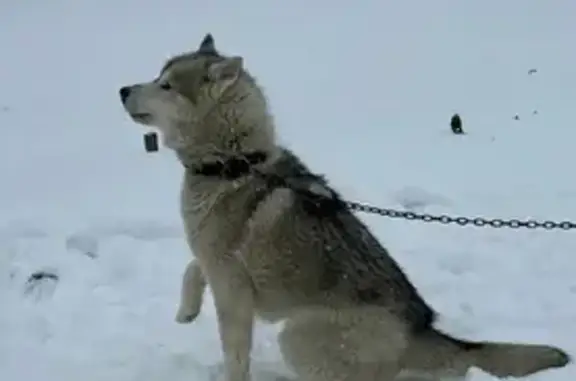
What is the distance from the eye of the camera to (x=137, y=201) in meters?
7.15

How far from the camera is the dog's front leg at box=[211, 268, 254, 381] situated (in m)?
4.55

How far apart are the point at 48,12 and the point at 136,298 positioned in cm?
955

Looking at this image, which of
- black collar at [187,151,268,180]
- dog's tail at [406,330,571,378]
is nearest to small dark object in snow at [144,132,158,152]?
black collar at [187,151,268,180]

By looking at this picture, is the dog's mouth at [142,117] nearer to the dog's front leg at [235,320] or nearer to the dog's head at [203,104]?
the dog's head at [203,104]

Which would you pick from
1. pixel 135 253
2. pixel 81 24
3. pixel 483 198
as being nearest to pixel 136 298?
pixel 135 253

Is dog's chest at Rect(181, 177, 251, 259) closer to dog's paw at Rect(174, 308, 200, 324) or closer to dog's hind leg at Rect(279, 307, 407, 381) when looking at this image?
dog's hind leg at Rect(279, 307, 407, 381)

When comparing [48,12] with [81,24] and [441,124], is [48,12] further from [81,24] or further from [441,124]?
[441,124]

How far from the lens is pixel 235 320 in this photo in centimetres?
460

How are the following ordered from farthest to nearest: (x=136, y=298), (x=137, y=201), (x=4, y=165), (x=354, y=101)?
(x=354, y=101) → (x=4, y=165) → (x=137, y=201) → (x=136, y=298)

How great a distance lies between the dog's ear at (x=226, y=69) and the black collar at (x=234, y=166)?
341 mm

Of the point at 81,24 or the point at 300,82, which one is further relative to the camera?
the point at 81,24

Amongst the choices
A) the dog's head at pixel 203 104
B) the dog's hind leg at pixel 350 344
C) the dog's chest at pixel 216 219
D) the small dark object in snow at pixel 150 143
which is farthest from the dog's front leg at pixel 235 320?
the small dark object in snow at pixel 150 143

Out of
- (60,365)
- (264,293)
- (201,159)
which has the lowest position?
(60,365)

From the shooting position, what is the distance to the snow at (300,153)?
5348 mm
